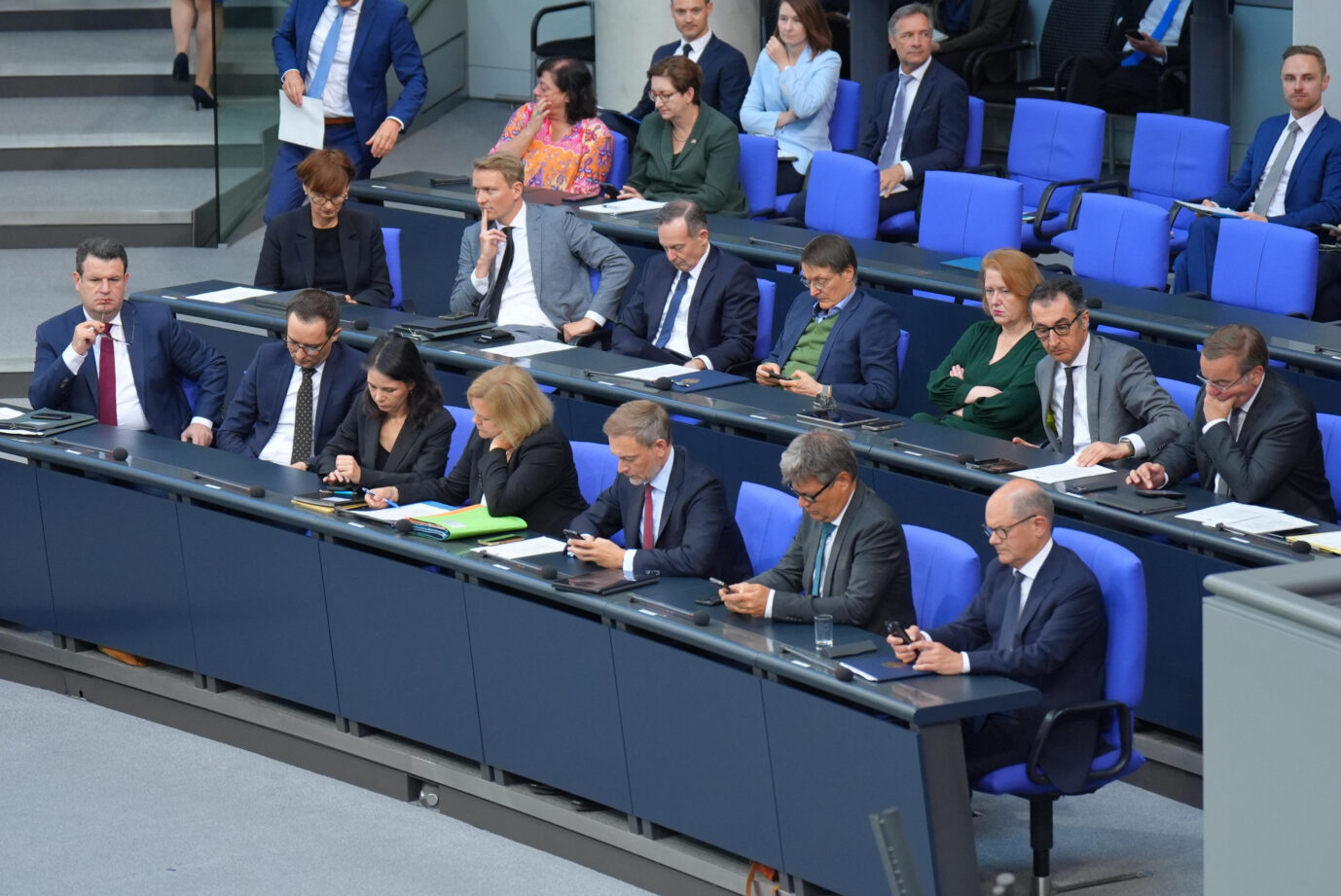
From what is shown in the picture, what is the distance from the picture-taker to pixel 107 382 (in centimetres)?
652

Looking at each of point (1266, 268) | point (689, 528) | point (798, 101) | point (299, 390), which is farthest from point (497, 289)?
point (1266, 268)

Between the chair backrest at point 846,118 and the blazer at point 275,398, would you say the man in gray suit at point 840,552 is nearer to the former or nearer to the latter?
the blazer at point 275,398

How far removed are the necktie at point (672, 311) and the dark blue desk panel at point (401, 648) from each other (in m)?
2.15

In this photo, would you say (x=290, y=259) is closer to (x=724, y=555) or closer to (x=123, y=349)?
(x=123, y=349)

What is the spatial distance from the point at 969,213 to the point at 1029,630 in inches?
135

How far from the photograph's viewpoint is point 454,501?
18.8 feet

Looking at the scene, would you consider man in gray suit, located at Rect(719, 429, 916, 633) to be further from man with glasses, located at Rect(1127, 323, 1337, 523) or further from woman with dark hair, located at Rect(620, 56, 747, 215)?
woman with dark hair, located at Rect(620, 56, 747, 215)

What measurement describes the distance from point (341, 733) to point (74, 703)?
1.10 m

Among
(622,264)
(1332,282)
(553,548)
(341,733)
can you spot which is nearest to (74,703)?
(341,733)

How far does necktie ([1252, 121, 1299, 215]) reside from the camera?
24.9 ft

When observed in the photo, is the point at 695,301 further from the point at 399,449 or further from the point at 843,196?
the point at 399,449

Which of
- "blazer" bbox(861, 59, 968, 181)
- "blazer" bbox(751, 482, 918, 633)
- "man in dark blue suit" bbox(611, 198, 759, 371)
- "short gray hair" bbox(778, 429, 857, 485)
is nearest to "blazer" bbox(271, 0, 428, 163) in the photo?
"man in dark blue suit" bbox(611, 198, 759, 371)

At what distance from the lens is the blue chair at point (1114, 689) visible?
14.3 feet

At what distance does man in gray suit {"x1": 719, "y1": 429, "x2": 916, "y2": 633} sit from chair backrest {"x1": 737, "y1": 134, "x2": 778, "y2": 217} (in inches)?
150
